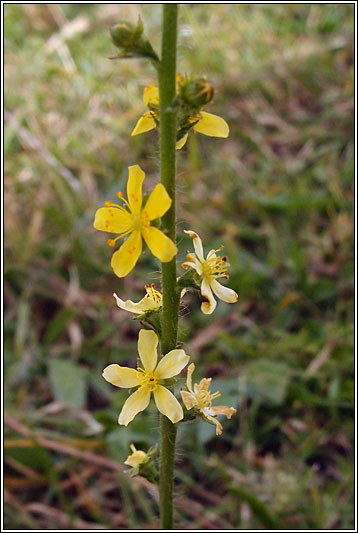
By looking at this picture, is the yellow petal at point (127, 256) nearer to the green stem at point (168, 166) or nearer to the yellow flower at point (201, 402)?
the green stem at point (168, 166)

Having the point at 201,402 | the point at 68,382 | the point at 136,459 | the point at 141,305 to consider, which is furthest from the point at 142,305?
the point at 68,382

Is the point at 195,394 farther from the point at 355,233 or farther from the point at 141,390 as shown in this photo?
the point at 355,233

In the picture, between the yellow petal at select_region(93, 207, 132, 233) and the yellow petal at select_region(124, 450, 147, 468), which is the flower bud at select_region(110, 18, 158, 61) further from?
the yellow petal at select_region(124, 450, 147, 468)

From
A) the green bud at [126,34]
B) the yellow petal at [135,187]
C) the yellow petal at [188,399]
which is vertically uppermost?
the green bud at [126,34]

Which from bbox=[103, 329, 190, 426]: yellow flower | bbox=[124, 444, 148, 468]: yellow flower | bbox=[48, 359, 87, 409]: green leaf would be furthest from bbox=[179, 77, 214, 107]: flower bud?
bbox=[48, 359, 87, 409]: green leaf

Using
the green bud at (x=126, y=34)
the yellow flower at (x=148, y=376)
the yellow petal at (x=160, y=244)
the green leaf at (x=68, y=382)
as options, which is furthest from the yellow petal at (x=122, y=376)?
the green leaf at (x=68, y=382)
